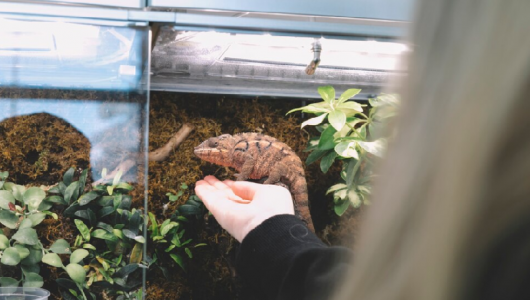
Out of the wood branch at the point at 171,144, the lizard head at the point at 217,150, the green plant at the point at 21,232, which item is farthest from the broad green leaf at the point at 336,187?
the green plant at the point at 21,232

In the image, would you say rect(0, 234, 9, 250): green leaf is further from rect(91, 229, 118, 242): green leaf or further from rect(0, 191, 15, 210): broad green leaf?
rect(91, 229, 118, 242): green leaf

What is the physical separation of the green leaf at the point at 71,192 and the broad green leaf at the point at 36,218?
64 mm

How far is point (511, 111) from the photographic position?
21 cm

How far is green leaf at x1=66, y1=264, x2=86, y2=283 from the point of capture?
1.21 metres

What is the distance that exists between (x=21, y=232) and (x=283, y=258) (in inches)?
29.4

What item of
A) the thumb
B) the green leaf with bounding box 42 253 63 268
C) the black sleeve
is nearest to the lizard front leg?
the thumb

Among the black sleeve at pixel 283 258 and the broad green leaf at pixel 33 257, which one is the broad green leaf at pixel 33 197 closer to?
the broad green leaf at pixel 33 257

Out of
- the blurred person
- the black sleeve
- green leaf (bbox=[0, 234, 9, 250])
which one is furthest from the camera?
green leaf (bbox=[0, 234, 9, 250])

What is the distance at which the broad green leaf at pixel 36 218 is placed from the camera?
120cm

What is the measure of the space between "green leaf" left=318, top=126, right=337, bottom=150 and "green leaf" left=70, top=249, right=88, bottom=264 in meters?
0.76

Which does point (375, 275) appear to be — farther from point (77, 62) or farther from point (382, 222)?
point (77, 62)

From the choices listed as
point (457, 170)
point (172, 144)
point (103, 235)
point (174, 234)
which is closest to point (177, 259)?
point (174, 234)

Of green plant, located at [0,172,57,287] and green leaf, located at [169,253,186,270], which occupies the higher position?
green plant, located at [0,172,57,287]

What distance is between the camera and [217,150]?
1.56 metres
